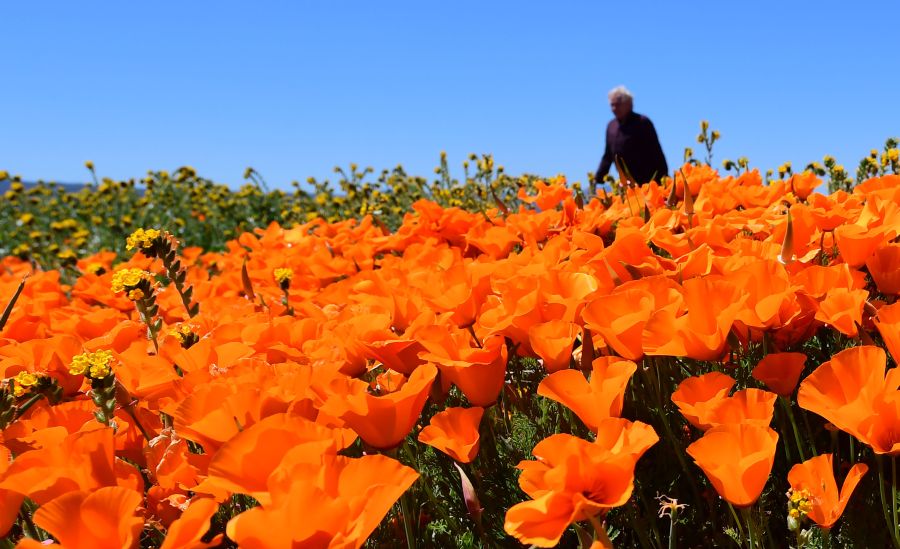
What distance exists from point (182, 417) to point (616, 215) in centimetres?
166

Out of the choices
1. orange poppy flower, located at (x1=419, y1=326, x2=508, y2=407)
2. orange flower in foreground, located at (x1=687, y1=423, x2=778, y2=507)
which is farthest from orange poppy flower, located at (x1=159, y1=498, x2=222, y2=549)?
orange flower in foreground, located at (x1=687, y1=423, x2=778, y2=507)

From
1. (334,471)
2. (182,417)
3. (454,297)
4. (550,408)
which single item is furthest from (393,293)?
(334,471)

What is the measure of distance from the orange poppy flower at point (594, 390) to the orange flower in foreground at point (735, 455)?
15 cm

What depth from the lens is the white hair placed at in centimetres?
725

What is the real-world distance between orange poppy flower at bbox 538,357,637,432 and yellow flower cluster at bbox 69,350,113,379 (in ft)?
2.30

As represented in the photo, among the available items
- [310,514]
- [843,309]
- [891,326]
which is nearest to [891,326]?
[891,326]

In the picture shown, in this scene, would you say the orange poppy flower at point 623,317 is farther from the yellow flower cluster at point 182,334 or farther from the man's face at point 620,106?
the man's face at point 620,106

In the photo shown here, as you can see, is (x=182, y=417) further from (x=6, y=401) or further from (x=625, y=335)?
(x=625, y=335)

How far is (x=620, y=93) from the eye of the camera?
23.8 feet

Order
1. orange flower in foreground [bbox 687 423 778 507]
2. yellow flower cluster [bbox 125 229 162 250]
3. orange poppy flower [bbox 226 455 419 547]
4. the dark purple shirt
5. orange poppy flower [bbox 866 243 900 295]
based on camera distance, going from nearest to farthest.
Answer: orange poppy flower [bbox 226 455 419 547] < orange flower in foreground [bbox 687 423 778 507] < orange poppy flower [bbox 866 243 900 295] < yellow flower cluster [bbox 125 229 162 250] < the dark purple shirt

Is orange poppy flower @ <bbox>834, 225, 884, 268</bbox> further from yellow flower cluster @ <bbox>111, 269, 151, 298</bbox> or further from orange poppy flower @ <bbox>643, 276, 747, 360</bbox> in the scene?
yellow flower cluster @ <bbox>111, 269, 151, 298</bbox>

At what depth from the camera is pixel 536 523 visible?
0.88 metres

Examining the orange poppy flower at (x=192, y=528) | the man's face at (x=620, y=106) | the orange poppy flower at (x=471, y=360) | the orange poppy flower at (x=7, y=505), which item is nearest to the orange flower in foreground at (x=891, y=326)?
the orange poppy flower at (x=471, y=360)

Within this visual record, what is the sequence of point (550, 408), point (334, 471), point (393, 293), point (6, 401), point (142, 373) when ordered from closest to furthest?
1. point (334, 471)
2. point (6, 401)
3. point (142, 373)
4. point (550, 408)
5. point (393, 293)
